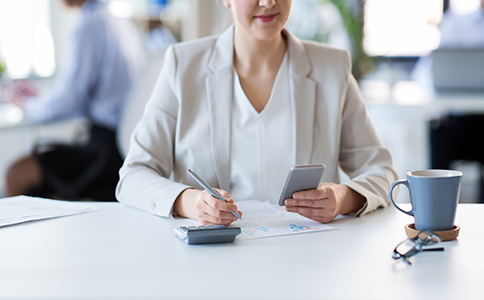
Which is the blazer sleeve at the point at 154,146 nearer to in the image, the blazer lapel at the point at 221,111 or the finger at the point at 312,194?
the blazer lapel at the point at 221,111

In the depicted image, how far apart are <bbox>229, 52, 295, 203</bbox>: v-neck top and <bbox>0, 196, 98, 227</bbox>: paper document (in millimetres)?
358

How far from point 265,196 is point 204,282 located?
2.01 ft

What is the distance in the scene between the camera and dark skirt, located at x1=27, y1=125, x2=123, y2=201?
9.09 ft

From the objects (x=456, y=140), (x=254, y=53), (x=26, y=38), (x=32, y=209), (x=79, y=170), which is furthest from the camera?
(x=26, y=38)

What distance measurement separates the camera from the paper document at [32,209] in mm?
1025

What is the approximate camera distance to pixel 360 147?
1.31 m

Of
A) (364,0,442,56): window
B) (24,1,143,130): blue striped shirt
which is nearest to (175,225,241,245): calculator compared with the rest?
(24,1,143,130): blue striped shirt

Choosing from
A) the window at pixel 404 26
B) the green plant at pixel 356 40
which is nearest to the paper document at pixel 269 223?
the green plant at pixel 356 40

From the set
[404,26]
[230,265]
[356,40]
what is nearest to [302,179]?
[230,265]

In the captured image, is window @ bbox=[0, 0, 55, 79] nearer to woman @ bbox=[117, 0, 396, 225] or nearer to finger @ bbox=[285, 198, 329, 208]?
woman @ bbox=[117, 0, 396, 225]

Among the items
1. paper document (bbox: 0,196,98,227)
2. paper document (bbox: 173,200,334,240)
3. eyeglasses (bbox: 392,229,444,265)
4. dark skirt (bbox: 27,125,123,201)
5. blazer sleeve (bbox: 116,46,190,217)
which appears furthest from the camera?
dark skirt (bbox: 27,125,123,201)

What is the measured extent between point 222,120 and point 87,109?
1.84 meters

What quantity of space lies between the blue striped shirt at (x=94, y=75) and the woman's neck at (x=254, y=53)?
1.64 m

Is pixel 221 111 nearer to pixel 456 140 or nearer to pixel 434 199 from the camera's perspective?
pixel 434 199
